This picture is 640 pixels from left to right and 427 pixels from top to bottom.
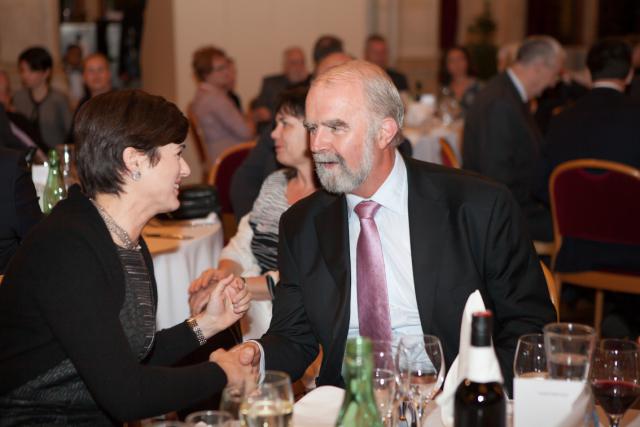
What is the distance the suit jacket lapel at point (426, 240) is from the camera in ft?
7.21

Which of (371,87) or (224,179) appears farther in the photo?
(224,179)

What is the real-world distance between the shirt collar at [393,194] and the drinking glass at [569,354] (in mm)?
826

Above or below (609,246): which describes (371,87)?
above

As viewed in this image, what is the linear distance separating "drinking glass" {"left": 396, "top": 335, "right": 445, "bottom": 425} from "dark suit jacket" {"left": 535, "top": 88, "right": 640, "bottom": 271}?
3436 mm

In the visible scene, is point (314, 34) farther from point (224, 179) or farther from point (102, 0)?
point (102, 0)

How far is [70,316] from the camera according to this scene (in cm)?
179

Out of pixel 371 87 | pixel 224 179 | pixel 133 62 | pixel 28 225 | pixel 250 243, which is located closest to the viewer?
pixel 371 87

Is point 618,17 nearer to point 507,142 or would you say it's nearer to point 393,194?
point 507,142

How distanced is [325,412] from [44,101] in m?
5.90

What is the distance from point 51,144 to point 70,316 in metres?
5.52

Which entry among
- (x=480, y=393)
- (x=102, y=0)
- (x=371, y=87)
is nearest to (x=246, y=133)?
(x=371, y=87)

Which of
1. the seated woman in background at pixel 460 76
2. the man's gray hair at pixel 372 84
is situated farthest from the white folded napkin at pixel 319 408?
the seated woman in background at pixel 460 76

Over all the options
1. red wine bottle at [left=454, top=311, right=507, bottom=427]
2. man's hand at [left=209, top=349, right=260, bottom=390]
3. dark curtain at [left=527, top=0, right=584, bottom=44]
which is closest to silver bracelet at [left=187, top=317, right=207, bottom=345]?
man's hand at [left=209, top=349, right=260, bottom=390]

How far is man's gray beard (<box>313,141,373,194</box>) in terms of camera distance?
223 cm
